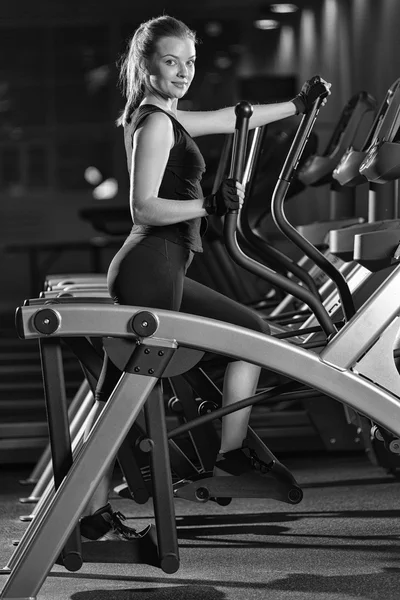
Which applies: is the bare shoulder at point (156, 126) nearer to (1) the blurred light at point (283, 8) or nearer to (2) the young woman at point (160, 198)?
(2) the young woman at point (160, 198)

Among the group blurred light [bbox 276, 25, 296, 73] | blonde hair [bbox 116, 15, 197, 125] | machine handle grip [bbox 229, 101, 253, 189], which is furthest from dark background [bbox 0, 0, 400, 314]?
machine handle grip [bbox 229, 101, 253, 189]

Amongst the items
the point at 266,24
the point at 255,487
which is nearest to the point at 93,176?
the point at 266,24

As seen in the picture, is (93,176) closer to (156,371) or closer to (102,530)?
(102,530)

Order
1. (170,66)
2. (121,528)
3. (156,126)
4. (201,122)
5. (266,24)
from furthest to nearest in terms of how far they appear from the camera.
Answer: (266,24) < (201,122) < (121,528) < (170,66) < (156,126)

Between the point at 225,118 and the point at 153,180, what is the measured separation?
607 mm

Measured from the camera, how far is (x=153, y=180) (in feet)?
8.71

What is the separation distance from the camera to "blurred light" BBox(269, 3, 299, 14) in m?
8.52

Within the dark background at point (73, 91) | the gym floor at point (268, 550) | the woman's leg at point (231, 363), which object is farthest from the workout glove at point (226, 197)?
the dark background at point (73, 91)

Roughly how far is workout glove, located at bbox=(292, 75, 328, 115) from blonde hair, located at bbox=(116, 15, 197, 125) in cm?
38

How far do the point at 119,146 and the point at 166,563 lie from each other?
6708mm

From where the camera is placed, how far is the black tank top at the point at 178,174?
2.75m

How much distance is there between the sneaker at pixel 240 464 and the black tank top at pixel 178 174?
27.6 inches

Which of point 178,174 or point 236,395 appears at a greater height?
point 178,174

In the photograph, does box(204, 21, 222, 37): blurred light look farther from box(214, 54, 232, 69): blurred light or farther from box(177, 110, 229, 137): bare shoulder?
box(177, 110, 229, 137): bare shoulder
